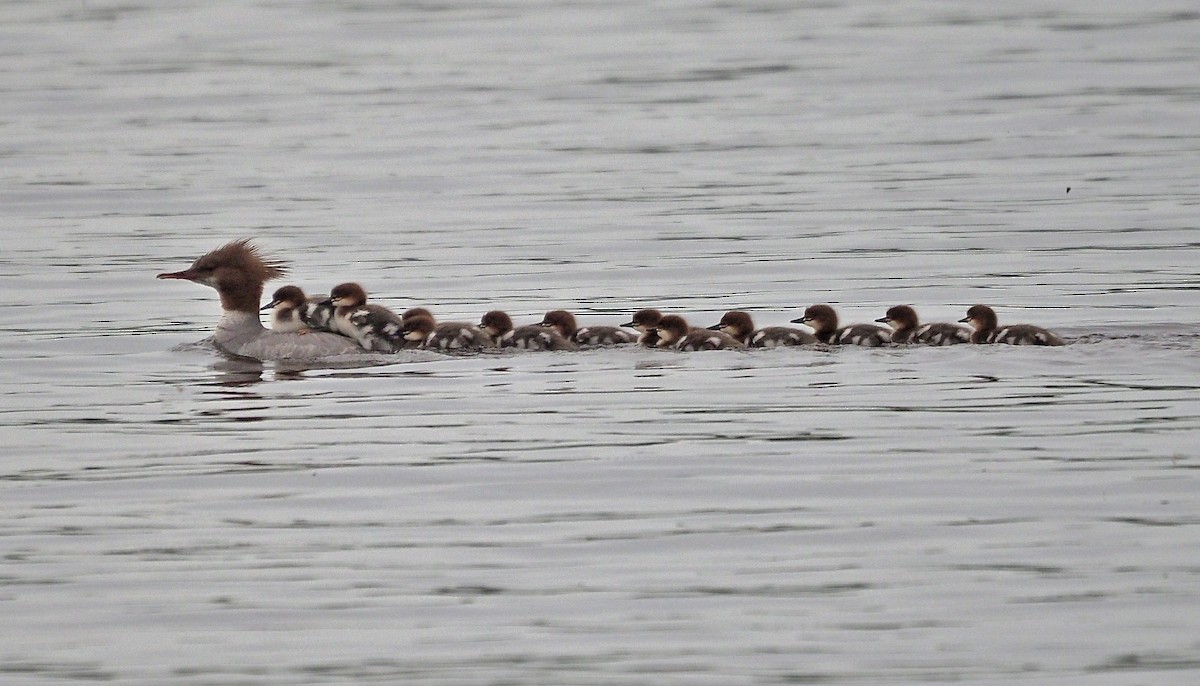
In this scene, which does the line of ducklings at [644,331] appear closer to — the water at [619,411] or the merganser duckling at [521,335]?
the merganser duckling at [521,335]

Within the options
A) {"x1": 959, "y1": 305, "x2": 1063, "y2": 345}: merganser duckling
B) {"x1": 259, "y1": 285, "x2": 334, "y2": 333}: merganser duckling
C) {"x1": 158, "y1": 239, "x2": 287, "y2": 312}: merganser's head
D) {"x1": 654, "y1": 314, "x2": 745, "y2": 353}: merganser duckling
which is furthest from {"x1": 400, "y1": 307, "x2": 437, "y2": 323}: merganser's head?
{"x1": 959, "y1": 305, "x2": 1063, "y2": 345}: merganser duckling

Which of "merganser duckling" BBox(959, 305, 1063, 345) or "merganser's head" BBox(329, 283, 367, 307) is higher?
"merganser's head" BBox(329, 283, 367, 307)

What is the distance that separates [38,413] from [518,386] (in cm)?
221

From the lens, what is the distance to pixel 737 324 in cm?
1159

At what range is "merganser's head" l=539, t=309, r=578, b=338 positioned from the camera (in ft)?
38.7

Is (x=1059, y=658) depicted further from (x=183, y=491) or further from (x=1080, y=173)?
(x=1080, y=173)

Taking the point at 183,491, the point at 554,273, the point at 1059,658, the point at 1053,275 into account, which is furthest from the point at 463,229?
the point at 1059,658

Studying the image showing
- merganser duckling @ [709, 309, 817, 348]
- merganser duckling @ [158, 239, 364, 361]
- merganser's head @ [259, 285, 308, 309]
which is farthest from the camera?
merganser's head @ [259, 285, 308, 309]

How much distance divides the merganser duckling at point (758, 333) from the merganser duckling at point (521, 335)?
84 cm

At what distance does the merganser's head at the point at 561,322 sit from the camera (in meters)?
11.8

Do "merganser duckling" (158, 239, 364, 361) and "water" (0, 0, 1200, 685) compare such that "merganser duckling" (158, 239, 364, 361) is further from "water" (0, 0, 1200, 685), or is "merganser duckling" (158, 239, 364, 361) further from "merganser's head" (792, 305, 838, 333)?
"merganser's head" (792, 305, 838, 333)

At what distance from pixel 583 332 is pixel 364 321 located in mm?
1187

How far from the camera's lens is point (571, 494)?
26.7 feet

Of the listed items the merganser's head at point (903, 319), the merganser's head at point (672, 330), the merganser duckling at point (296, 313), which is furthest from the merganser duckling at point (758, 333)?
the merganser duckling at point (296, 313)
